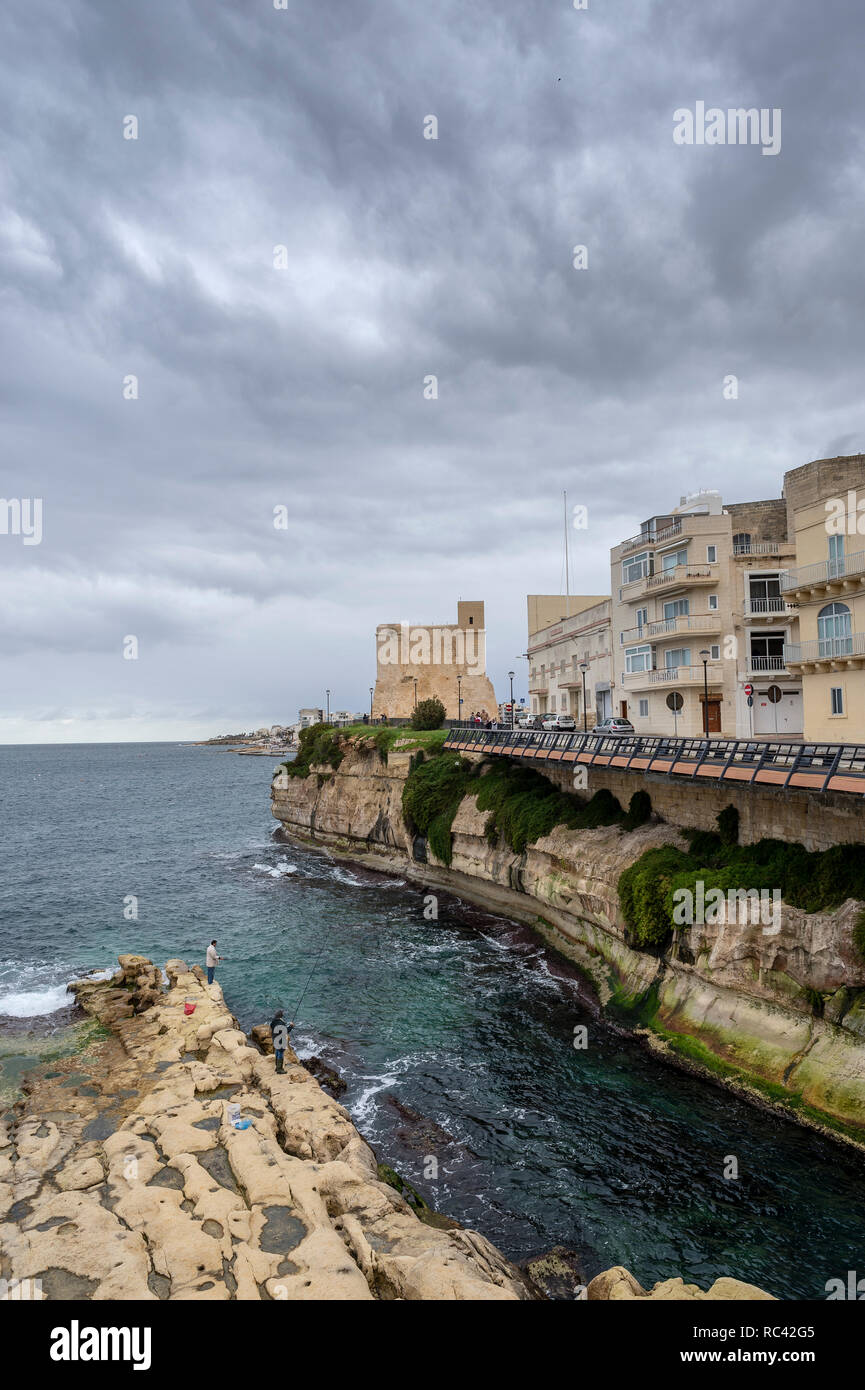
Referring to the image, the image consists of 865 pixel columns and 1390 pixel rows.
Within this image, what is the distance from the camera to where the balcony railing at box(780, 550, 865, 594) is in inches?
985

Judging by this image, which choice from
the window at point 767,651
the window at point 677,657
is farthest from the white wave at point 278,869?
the window at point 767,651

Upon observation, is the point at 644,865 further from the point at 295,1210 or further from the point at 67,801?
the point at 67,801

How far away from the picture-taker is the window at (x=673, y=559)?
4009cm

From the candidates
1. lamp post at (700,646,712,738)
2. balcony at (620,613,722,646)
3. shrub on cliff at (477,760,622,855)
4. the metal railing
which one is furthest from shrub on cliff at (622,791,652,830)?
balcony at (620,613,722,646)

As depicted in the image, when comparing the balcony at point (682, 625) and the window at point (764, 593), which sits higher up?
the window at point (764, 593)

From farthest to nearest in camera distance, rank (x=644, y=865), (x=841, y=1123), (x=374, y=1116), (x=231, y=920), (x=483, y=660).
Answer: (x=483, y=660) < (x=231, y=920) < (x=644, y=865) < (x=374, y=1116) < (x=841, y=1123)

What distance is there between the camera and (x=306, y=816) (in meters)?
63.2

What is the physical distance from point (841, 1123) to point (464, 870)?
25767mm

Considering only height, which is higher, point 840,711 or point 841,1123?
point 840,711

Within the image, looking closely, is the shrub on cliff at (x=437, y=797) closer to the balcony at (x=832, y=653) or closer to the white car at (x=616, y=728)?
the white car at (x=616, y=728)

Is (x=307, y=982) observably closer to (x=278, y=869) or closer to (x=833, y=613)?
(x=278, y=869)

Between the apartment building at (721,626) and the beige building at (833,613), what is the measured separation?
10.6 meters

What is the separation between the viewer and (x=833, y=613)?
26.4m
